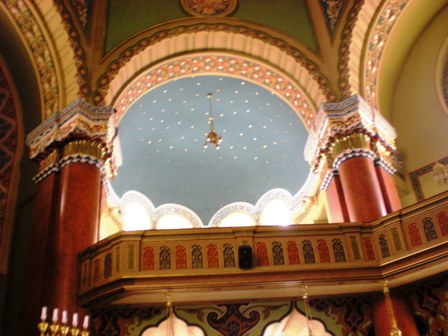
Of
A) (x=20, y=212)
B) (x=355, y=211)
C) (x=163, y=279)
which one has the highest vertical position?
(x=20, y=212)

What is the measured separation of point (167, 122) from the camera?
1502 centimetres

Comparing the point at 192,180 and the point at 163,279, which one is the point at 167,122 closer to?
the point at 192,180

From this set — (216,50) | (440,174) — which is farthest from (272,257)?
(216,50)

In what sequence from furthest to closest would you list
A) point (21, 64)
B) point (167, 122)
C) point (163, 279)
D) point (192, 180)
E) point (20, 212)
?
point (192, 180), point (167, 122), point (21, 64), point (20, 212), point (163, 279)

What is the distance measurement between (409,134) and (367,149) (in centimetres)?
182

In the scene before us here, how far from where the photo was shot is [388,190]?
11.1 meters

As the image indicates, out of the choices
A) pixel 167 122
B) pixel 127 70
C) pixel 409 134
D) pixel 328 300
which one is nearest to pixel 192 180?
pixel 167 122

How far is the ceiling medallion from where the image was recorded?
505 inches

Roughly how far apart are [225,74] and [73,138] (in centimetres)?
387

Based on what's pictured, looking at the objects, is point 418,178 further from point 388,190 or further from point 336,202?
point 336,202

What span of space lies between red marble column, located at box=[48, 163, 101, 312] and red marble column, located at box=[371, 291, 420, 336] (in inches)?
174

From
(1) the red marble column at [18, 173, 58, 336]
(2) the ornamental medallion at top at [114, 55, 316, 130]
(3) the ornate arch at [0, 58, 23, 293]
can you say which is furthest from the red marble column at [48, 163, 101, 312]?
(2) the ornamental medallion at top at [114, 55, 316, 130]

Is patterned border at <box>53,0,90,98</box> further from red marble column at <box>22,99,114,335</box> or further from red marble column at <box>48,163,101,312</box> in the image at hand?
red marble column at <box>48,163,101,312</box>

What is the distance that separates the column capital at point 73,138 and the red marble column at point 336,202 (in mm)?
3992
